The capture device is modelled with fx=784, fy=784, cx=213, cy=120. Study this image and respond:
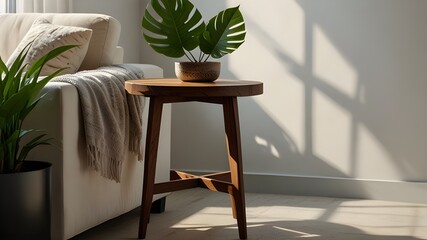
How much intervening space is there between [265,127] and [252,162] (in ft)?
0.64

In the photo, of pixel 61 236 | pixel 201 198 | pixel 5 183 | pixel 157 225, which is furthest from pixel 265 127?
pixel 5 183

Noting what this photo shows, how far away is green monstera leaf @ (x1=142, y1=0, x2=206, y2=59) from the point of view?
115 inches

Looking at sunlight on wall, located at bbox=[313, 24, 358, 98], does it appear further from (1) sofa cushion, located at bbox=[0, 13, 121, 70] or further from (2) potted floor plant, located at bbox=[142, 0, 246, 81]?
(1) sofa cushion, located at bbox=[0, 13, 121, 70]

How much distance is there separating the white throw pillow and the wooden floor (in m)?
0.65

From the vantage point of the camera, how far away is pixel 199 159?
4.07m

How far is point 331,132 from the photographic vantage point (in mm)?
3809

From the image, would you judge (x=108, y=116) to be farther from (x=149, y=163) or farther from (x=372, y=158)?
(x=372, y=158)

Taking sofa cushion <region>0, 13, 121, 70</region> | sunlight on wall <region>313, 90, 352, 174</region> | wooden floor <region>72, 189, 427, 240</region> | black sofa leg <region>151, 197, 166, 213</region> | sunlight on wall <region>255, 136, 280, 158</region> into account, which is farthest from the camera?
sunlight on wall <region>255, 136, 280, 158</region>

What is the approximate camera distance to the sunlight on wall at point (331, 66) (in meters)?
3.75

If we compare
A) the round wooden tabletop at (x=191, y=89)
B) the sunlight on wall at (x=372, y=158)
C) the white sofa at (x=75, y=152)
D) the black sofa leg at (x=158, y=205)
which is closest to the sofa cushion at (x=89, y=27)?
the white sofa at (x=75, y=152)

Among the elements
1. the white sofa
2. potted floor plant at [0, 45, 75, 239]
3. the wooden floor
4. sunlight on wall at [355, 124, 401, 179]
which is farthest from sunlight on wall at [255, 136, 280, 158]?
potted floor plant at [0, 45, 75, 239]

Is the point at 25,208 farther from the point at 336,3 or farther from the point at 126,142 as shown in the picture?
the point at 336,3

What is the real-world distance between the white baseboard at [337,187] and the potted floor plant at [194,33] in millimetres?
1088

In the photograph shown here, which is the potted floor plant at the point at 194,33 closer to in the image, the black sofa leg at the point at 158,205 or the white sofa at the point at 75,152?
the white sofa at the point at 75,152
